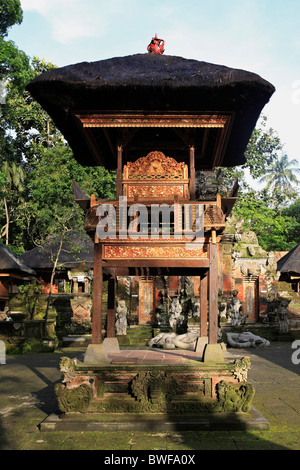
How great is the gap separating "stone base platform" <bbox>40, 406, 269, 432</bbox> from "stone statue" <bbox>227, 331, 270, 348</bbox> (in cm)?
1059

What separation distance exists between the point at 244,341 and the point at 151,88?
43.8ft

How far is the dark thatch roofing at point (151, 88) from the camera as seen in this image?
23.7ft

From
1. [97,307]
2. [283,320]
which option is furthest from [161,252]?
[283,320]

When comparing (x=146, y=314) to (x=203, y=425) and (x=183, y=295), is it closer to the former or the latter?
(x=183, y=295)

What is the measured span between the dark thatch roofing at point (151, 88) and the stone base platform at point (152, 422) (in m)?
5.52

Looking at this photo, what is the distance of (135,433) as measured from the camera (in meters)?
6.32

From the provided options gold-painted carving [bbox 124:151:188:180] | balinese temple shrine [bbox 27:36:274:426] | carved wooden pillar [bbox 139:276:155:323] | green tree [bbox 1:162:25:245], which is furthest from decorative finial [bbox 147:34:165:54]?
green tree [bbox 1:162:25:245]

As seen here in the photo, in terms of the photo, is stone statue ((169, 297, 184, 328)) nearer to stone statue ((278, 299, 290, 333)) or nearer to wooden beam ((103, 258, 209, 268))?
stone statue ((278, 299, 290, 333))

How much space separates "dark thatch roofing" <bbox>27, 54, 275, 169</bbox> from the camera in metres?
7.21

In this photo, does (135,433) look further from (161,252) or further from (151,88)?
(151,88)

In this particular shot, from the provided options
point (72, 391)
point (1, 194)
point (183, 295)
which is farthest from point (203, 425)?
point (1, 194)

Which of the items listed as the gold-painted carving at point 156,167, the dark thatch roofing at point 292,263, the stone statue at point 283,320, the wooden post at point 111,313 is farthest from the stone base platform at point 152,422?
Result: the dark thatch roofing at point 292,263
